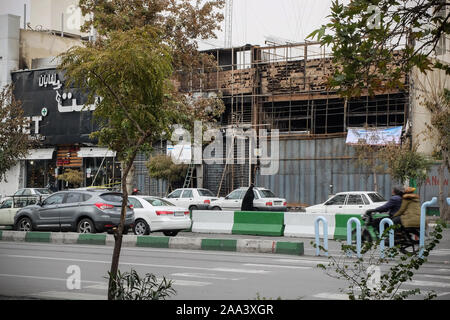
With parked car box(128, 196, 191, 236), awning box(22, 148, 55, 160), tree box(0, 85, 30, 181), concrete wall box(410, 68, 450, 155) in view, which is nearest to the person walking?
parked car box(128, 196, 191, 236)

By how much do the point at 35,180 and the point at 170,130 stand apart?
144 ft

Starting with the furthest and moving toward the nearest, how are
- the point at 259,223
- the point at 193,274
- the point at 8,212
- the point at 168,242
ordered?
the point at 8,212, the point at 259,223, the point at 168,242, the point at 193,274

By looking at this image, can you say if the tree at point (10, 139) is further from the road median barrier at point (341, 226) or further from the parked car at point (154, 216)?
the road median barrier at point (341, 226)

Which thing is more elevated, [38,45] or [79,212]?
[38,45]

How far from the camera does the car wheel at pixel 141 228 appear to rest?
2183 cm

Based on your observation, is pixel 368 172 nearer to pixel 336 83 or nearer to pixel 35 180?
pixel 35 180

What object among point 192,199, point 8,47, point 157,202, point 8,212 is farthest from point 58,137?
point 157,202

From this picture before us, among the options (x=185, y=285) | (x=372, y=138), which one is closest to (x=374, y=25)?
(x=185, y=285)

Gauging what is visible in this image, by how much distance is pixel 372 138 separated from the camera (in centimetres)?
3647

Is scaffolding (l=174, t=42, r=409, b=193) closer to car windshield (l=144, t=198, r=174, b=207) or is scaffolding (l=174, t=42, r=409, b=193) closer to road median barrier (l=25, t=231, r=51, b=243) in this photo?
car windshield (l=144, t=198, r=174, b=207)

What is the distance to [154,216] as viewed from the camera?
861 inches

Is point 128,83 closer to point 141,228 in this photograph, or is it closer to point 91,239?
point 91,239

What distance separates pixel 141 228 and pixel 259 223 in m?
3.99

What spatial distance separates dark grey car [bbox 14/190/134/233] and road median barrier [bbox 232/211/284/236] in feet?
13.0
